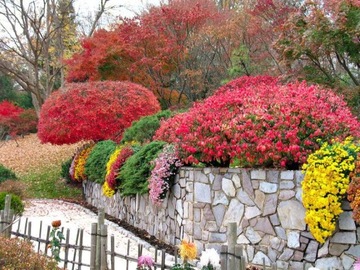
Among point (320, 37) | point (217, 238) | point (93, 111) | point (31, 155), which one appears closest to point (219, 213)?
point (217, 238)

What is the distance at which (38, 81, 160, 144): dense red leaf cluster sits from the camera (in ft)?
49.9

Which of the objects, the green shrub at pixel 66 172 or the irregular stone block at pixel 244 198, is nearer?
the irregular stone block at pixel 244 198

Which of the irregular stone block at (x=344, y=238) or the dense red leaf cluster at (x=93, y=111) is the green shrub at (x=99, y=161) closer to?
the dense red leaf cluster at (x=93, y=111)

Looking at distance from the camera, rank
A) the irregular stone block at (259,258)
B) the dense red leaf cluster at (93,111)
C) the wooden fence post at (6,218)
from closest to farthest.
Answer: the wooden fence post at (6,218), the irregular stone block at (259,258), the dense red leaf cluster at (93,111)

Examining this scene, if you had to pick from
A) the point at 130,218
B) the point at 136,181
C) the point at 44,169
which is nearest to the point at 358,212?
the point at 136,181

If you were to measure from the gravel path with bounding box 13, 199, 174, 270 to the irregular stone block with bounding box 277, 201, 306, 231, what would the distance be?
5.52 feet

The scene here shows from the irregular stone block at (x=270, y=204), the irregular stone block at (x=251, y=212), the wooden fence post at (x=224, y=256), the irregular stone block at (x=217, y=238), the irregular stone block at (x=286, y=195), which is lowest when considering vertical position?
the irregular stone block at (x=217, y=238)

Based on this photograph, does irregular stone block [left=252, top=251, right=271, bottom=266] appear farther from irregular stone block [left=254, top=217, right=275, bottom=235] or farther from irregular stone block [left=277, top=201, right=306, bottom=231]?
irregular stone block [left=277, top=201, right=306, bottom=231]

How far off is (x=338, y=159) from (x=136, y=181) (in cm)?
481

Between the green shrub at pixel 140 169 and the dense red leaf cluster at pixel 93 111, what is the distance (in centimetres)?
481

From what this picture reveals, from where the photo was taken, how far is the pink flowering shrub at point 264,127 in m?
7.27

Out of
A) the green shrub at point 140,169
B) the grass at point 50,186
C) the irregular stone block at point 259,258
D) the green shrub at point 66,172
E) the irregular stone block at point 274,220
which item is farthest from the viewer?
the green shrub at point 66,172

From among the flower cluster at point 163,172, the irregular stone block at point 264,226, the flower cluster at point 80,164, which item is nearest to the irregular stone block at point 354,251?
the irregular stone block at point 264,226

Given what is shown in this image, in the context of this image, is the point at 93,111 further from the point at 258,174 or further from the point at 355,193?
the point at 355,193
